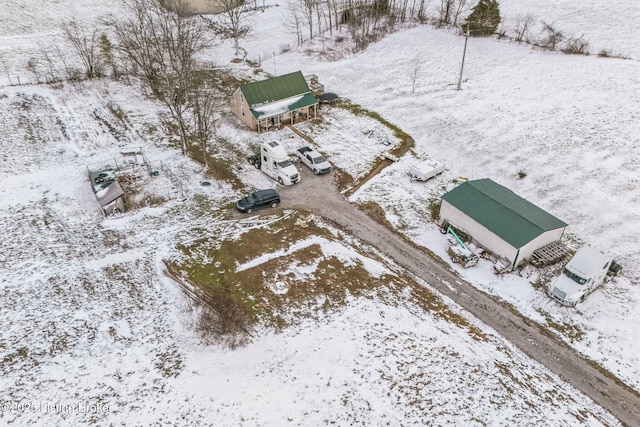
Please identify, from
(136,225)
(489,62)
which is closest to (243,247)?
(136,225)

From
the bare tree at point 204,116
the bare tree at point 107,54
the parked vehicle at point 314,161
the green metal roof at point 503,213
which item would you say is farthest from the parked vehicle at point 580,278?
the bare tree at point 107,54

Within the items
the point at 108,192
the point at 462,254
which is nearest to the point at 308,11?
the point at 108,192

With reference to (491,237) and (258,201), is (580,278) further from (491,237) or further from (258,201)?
(258,201)

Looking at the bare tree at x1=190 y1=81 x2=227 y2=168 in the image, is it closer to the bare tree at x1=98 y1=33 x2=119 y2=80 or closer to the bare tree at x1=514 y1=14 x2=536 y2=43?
the bare tree at x1=98 y1=33 x2=119 y2=80

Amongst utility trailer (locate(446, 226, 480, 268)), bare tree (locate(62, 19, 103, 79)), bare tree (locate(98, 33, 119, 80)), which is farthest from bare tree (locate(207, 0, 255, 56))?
utility trailer (locate(446, 226, 480, 268))

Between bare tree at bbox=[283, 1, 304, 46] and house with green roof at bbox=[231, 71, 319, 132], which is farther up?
bare tree at bbox=[283, 1, 304, 46]

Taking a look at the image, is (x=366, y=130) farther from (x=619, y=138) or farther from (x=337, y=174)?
(x=619, y=138)
